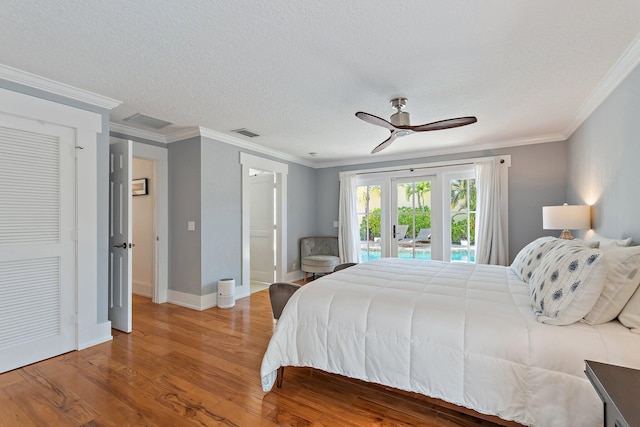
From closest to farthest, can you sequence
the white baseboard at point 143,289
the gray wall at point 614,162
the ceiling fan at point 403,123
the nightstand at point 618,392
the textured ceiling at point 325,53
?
the nightstand at point 618,392, the textured ceiling at point 325,53, the gray wall at point 614,162, the ceiling fan at point 403,123, the white baseboard at point 143,289

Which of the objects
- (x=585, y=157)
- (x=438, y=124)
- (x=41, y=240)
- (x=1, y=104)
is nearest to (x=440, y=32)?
(x=438, y=124)

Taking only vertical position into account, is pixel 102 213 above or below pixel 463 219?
above

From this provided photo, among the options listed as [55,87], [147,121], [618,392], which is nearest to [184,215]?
[147,121]


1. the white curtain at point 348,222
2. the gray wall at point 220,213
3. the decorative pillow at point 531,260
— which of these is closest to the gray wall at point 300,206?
the white curtain at point 348,222

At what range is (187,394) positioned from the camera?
1984 millimetres

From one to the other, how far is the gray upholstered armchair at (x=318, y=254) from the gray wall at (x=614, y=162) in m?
3.57

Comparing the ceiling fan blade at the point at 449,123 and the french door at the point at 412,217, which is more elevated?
the ceiling fan blade at the point at 449,123

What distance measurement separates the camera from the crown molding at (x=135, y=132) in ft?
11.8

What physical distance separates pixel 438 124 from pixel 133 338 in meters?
3.60

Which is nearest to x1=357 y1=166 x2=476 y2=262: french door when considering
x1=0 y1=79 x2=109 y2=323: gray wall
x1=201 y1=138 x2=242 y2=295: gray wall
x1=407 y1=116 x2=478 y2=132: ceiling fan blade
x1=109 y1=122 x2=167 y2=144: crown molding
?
x1=407 y1=116 x2=478 y2=132: ceiling fan blade

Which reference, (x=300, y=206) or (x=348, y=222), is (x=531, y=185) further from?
(x=300, y=206)

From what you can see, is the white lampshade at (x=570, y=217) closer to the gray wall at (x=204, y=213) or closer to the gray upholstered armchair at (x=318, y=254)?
the gray upholstered armchair at (x=318, y=254)

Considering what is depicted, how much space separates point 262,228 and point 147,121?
260 cm

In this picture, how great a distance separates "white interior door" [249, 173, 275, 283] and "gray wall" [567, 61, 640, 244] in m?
4.30
